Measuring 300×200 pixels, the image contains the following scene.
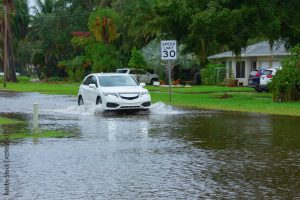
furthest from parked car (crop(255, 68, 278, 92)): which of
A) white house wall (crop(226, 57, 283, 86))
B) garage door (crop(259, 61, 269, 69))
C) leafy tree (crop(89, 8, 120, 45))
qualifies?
leafy tree (crop(89, 8, 120, 45))

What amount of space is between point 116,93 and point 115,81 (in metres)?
1.75

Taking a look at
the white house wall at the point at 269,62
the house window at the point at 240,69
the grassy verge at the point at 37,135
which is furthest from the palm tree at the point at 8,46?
the grassy verge at the point at 37,135

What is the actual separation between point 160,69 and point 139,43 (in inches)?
333

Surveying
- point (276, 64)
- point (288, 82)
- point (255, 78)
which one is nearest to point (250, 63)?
point (276, 64)

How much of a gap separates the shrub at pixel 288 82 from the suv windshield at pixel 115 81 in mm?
7516

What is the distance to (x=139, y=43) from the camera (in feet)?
235

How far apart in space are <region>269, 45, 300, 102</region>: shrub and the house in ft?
68.2

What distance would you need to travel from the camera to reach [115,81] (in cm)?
2608

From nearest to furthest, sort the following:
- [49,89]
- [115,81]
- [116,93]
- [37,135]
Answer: [37,135], [116,93], [115,81], [49,89]

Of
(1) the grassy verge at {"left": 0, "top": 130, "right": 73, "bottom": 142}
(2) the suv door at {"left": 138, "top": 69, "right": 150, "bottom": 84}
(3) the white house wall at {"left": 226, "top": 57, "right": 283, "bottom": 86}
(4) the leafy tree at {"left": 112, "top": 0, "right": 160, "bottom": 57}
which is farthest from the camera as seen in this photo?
(4) the leafy tree at {"left": 112, "top": 0, "right": 160, "bottom": 57}

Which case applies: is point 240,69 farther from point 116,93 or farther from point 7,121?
point 7,121

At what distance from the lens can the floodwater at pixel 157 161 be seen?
9.20 m

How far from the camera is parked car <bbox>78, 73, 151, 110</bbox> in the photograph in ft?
80.0

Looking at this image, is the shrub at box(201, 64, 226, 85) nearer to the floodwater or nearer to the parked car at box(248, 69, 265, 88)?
the parked car at box(248, 69, 265, 88)
